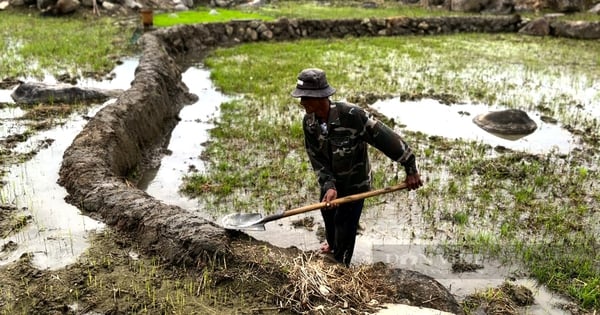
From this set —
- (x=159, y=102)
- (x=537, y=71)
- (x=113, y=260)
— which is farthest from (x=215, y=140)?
(x=537, y=71)

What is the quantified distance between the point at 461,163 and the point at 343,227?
3.14m

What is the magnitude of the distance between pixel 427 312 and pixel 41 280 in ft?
9.25

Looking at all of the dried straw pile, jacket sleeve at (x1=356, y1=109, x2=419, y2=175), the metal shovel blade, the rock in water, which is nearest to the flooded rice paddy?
the rock in water

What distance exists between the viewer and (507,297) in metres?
4.14

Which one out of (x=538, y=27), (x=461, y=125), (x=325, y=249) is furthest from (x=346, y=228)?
(x=538, y=27)

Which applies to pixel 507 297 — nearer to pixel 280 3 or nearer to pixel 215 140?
pixel 215 140

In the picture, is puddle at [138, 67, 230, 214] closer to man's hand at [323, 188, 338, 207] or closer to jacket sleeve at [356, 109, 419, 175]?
man's hand at [323, 188, 338, 207]

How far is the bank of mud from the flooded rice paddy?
8.1 inches

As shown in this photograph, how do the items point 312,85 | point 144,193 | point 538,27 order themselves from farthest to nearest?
point 538,27 < point 144,193 < point 312,85

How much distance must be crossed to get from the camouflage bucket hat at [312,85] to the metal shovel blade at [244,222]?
3.82ft

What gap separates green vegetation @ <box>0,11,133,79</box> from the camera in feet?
34.3

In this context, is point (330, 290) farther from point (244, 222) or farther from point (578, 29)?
point (578, 29)

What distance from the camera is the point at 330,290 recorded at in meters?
3.55

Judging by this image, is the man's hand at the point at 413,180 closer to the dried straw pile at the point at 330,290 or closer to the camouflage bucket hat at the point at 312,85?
the dried straw pile at the point at 330,290
